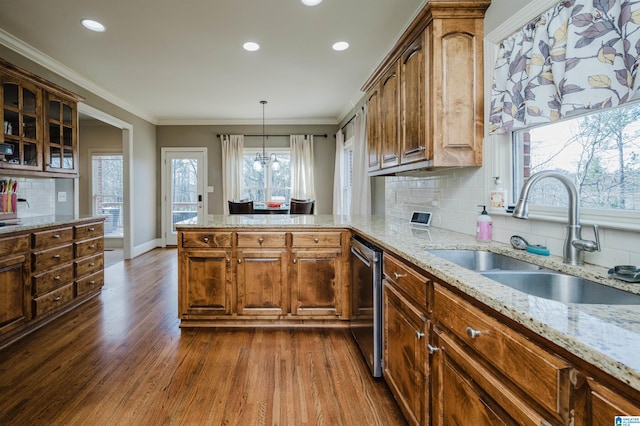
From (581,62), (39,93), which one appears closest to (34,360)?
(39,93)

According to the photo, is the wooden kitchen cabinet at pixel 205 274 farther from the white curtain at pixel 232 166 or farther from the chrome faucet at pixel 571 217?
the white curtain at pixel 232 166

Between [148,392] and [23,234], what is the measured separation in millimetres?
1665

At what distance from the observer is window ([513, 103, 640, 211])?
4.11 feet

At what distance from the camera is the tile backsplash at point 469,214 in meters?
1.23

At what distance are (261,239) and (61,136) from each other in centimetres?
247

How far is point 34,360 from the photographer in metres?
2.25

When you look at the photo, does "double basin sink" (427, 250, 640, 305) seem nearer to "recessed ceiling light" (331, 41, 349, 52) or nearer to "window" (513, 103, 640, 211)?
"window" (513, 103, 640, 211)

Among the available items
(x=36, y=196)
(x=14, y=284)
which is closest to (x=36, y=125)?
(x=36, y=196)

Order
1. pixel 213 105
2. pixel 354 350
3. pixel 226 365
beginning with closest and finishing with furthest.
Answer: pixel 226 365
pixel 354 350
pixel 213 105

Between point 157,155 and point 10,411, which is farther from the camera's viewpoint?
point 157,155

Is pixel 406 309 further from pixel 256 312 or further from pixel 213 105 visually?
pixel 213 105

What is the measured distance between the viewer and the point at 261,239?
2.70 meters

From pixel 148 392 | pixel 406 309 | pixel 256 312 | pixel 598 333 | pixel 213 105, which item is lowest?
pixel 148 392

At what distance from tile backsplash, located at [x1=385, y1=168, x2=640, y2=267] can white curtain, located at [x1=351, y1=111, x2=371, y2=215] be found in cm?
81
